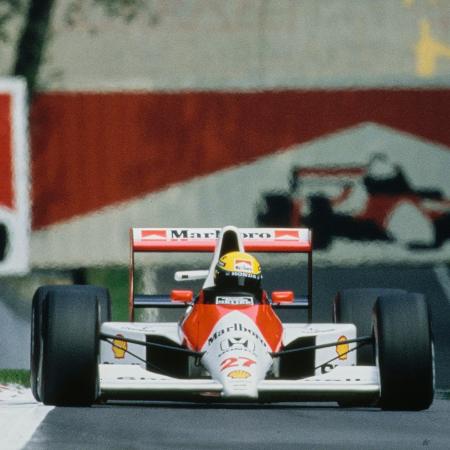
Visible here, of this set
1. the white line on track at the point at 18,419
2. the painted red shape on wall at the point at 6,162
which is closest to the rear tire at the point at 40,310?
the white line on track at the point at 18,419

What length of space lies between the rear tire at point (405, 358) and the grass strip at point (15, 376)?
471cm

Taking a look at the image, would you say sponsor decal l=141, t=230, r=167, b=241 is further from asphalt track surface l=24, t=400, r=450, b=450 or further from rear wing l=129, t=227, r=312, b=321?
asphalt track surface l=24, t=400, r=450, b=450

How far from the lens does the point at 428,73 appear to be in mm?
16453

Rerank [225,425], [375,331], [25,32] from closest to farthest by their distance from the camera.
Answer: [225,425], [375,331], [25,32]

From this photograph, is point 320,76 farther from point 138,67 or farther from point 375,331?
point 375,331

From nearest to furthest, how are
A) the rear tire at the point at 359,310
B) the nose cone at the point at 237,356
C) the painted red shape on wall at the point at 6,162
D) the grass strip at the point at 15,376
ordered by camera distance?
the nose cone at the point at 237,356
the rear tire at the point at 359,310
the grass strip at the point at 15,376
the painted red shape on wall at the point at 6,162

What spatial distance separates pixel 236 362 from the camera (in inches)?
395

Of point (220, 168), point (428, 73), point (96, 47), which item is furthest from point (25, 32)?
point (428, 73)

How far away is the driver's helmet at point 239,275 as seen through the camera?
11.0 m

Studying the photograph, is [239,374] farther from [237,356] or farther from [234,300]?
[234,300]

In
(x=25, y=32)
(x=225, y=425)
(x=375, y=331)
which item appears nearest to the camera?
(x=225, y=425)

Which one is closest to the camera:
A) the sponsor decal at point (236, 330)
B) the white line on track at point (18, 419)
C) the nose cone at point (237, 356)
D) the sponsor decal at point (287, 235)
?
the white line on track at point (18, 419)

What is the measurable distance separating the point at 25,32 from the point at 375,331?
6.59 m

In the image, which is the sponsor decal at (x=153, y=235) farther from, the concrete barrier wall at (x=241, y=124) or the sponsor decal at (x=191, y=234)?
the concrete barrier wall at (x=241, y=124)
